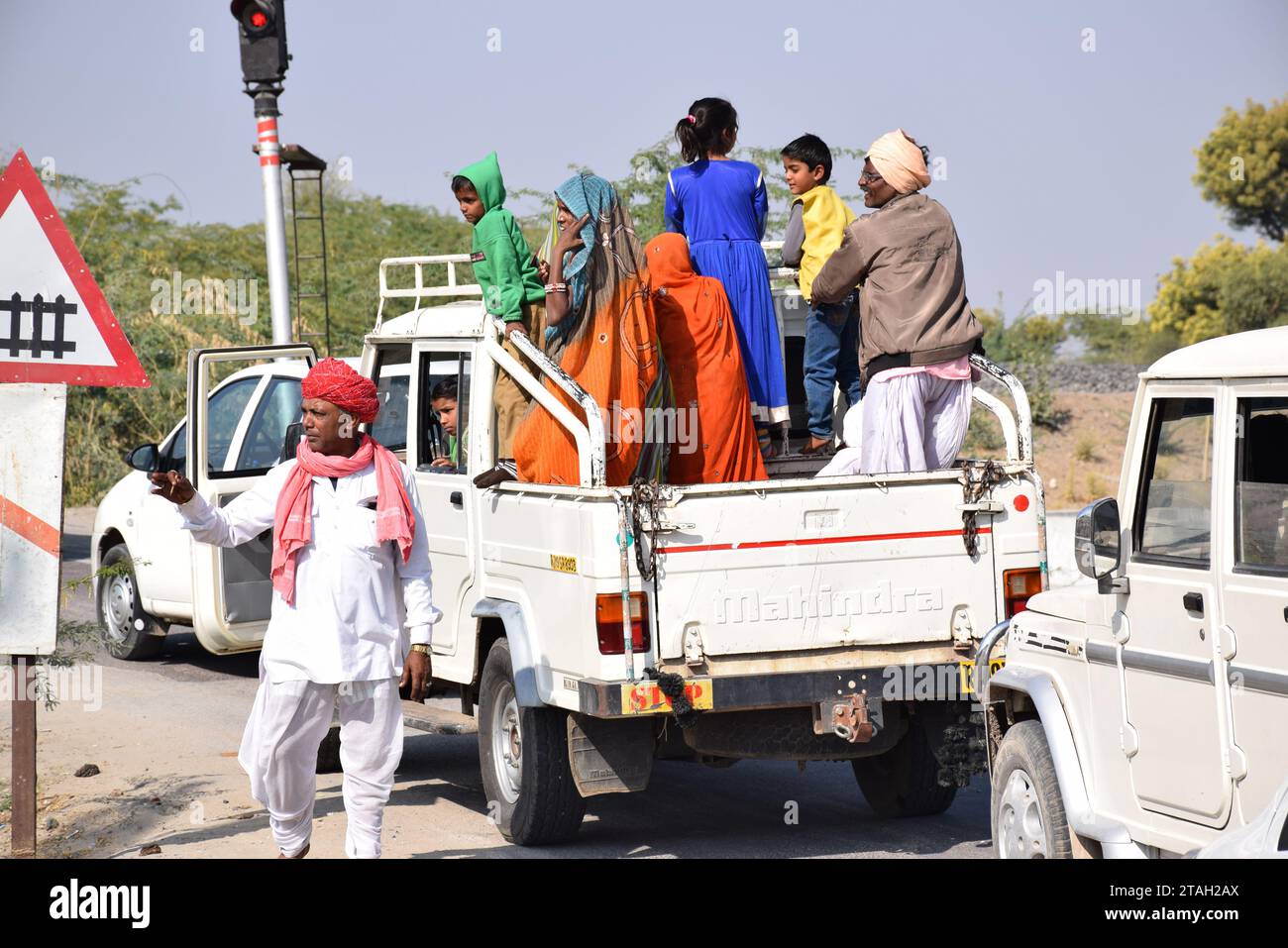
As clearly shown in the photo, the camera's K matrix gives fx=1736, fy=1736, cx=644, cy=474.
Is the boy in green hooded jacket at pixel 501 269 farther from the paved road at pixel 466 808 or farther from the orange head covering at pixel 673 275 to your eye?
the paved road at pixel 466 808

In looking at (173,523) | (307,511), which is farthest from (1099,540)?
(173,523)

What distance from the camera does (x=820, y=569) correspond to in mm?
6852

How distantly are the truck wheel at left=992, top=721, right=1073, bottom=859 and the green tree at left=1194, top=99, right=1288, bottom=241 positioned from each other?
46.1 metres

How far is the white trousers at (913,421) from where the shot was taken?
759cm

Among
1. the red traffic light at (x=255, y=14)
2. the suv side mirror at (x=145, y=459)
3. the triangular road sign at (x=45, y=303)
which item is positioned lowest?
the suv side mirror at (x=145, y=459)

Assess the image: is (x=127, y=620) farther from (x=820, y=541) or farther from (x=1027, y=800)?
(x=1027, y=800)

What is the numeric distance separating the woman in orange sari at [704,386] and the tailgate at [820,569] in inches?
44.6

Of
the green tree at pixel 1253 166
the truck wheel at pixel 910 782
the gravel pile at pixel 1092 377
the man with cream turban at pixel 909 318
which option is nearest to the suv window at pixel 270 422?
the man with cream turban at pixel 909 318

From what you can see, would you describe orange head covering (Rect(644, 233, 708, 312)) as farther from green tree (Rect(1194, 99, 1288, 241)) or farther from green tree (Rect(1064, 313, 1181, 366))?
green tree (Rect(1194, 99, 1288, 241))

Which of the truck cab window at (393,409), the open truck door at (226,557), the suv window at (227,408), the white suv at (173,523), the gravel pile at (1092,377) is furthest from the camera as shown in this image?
the gravel pile at (1092,377)

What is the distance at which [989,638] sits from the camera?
241 inches

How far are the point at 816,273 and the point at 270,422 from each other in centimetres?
442

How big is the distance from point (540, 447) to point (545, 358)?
A: 46 cm

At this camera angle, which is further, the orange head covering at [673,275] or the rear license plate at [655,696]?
the orange head covering at [673,275]
